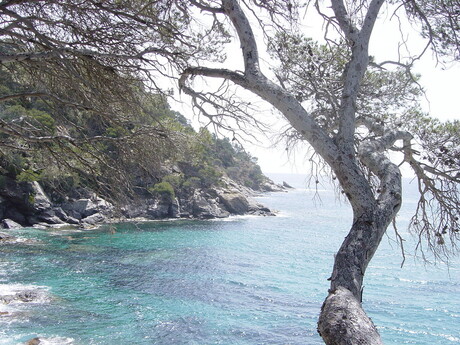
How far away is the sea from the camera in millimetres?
11406

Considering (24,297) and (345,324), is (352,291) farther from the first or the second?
(24,297)

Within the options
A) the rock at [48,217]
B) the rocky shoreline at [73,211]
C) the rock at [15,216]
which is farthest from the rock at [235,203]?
the rock at [15,216]

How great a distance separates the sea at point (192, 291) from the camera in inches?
449

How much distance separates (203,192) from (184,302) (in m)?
26.1

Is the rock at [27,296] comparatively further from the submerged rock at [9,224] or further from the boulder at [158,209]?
the boulder at [158,209]

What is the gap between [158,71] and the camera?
4.46 m

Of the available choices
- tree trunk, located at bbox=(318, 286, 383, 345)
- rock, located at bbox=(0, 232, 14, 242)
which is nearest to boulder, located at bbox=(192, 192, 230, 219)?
rock, located at bbox=(0, 232, 14, 242)

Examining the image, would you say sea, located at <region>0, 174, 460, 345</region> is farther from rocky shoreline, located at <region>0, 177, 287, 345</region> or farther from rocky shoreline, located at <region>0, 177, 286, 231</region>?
rocky shoreline, located at <region>0, 177, 286, 231</region>

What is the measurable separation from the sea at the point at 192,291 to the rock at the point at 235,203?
580 inches

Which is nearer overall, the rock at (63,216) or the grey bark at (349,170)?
the grey bark at (349,170)

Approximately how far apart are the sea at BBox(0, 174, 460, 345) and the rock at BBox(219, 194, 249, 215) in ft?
48.3

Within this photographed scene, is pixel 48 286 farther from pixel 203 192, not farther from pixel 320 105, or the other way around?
pixel 203 192

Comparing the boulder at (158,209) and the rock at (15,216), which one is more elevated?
the boulder at (158,209)

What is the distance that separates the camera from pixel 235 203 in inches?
1679
